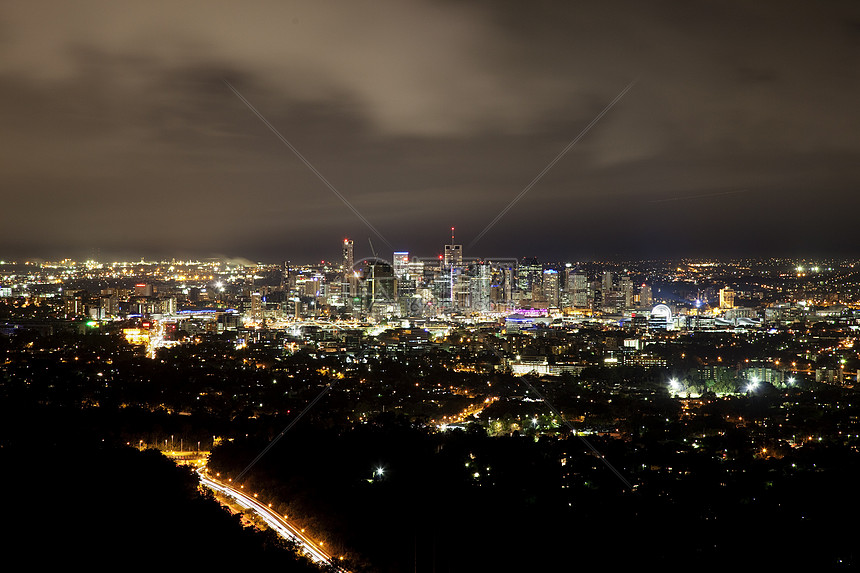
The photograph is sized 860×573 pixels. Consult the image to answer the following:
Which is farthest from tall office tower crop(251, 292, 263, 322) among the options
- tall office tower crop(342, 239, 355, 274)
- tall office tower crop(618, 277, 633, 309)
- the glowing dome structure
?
tall office tower crop(618, 277, 633, 309)

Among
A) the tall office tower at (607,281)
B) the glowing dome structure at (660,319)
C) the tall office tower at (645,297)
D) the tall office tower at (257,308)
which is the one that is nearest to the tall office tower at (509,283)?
the tall office tower at (607,281)

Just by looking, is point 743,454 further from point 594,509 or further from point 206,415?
point 206,415

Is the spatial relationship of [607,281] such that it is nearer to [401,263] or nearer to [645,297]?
[645,297]

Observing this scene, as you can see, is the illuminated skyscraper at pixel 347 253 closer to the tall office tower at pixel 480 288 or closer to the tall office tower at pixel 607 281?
the tall office tower at pixel 480 288

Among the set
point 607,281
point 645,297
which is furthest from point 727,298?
point 607,281

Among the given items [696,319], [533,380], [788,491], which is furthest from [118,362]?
[696,319]
